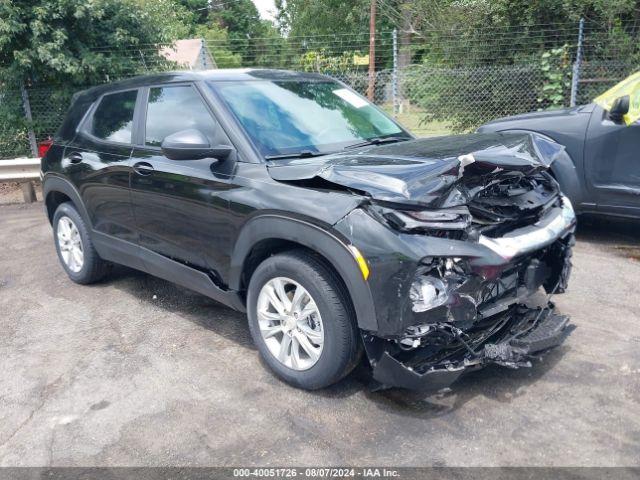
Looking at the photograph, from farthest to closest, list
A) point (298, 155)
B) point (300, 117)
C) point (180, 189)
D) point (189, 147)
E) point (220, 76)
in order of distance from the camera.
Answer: point (220, 76)
point (300, 117)
point (180, 189)
point (298, 155)
point (189, 147)

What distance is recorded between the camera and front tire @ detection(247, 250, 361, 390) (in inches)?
124

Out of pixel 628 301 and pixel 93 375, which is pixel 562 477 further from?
pixel 93 375

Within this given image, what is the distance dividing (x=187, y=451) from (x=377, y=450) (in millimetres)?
948

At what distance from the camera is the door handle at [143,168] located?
428 cm

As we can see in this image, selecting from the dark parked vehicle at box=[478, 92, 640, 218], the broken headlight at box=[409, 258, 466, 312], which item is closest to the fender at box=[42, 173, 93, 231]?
the broken headlight at box=[409, 258, 466, 312]

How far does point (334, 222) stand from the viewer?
10.0 feet

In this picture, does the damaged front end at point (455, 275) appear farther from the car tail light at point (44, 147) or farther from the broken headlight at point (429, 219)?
the car tail light at point (44, 147)

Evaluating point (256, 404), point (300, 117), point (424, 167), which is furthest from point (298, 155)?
point (256, 404)

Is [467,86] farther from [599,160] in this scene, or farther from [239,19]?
[239,19]

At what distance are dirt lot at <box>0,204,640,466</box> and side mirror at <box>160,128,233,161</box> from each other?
1353 millimetres

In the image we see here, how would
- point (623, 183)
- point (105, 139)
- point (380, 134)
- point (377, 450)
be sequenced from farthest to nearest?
point (623, 183)
point (105, 139)
point (380, 134)
point (377, 450)

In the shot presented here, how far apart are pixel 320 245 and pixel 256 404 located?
1016 mm

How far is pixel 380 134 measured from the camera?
4.45 m

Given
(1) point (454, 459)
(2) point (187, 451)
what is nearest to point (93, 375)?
(2) point (187, 451)
